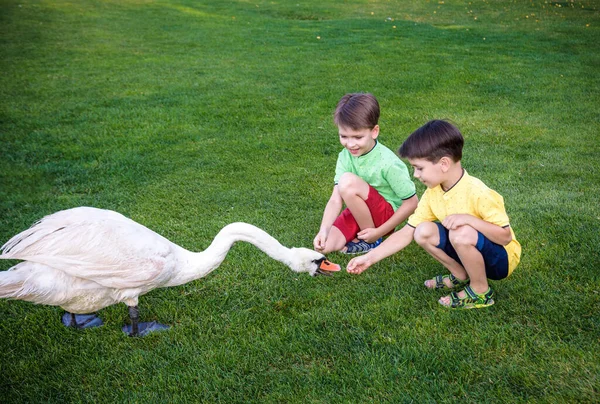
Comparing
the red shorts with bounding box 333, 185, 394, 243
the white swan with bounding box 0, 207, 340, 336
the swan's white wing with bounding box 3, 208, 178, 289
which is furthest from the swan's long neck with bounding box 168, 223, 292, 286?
the red shorts with bounding box 333, 185, 394, 243

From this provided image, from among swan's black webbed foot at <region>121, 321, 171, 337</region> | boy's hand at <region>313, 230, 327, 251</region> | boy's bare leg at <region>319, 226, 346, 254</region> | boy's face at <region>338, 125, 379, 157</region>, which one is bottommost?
swan's black webbed foot at <region>121, 321, 171, 337</region>

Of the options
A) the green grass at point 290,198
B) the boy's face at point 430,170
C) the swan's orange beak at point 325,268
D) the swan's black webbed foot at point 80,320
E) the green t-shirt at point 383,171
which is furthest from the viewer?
the green t-shirt at point 383,171

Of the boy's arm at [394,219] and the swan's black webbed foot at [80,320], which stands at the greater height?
the boy's arm at [394,219]

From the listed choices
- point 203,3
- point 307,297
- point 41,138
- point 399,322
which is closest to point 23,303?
point 307,297

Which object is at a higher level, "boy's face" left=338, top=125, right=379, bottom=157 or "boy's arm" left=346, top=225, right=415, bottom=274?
"boy's face" left=338, top=125, right=379, bottom=157

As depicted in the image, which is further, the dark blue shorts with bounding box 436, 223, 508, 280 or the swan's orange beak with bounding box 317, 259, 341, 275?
the swan's orange beak with bounding box 317, 259, 341, 275

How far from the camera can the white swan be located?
135 inches

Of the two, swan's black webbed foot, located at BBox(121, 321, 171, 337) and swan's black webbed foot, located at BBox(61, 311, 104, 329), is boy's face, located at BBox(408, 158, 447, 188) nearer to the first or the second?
swan's black webbed foot, located at BBox(121, 321, 171, 337)

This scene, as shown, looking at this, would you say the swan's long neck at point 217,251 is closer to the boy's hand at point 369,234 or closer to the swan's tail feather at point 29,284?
the swan's tail feather at point 29,284

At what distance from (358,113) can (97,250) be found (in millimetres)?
2278

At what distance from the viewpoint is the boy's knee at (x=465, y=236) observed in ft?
11.2

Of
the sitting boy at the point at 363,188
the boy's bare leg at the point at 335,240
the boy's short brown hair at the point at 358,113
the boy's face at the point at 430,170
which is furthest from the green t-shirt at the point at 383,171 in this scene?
the boy's face at the point at 430,170

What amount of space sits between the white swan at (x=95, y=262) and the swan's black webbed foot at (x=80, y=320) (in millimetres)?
36

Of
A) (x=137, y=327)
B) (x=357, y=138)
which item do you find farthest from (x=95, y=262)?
(x=357, y=138)
